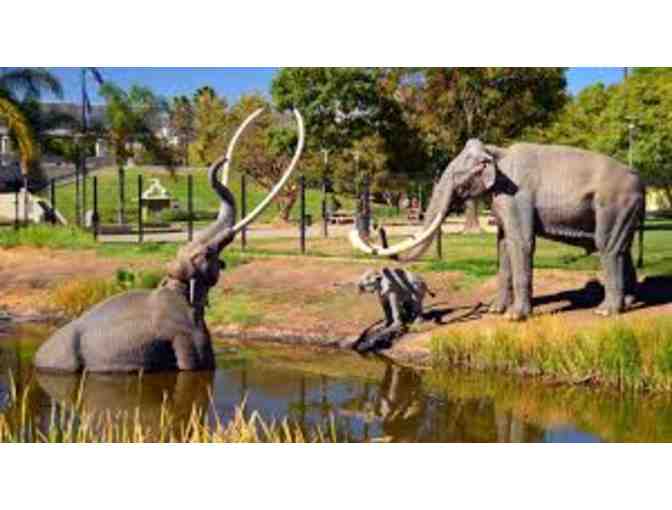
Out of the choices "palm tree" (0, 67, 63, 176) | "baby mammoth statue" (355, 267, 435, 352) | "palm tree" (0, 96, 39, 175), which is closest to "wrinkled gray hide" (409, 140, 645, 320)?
"baby mammoth statue" (355, 267, 435, 352)

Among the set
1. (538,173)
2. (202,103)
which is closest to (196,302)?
(538,173)

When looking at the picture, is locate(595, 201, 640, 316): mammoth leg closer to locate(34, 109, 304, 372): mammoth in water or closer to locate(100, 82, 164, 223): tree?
locate(34, 109, 304, 372): mammoth in water

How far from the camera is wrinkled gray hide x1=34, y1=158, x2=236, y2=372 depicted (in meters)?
8.58

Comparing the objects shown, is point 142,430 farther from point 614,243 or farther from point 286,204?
point 286,204

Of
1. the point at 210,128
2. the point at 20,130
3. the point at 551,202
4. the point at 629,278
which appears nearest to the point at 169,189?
the point at 210,128

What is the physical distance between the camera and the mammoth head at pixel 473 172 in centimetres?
1036

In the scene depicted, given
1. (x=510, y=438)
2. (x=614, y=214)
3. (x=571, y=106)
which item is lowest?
(x=510, y=438)

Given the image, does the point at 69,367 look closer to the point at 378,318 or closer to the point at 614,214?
the point at 378,318

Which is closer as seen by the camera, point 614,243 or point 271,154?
point 614,243

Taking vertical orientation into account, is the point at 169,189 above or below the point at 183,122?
below

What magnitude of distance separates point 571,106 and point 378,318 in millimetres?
30540

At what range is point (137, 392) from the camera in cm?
816

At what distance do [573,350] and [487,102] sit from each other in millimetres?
17108

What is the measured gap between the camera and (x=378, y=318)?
37.6 ft
